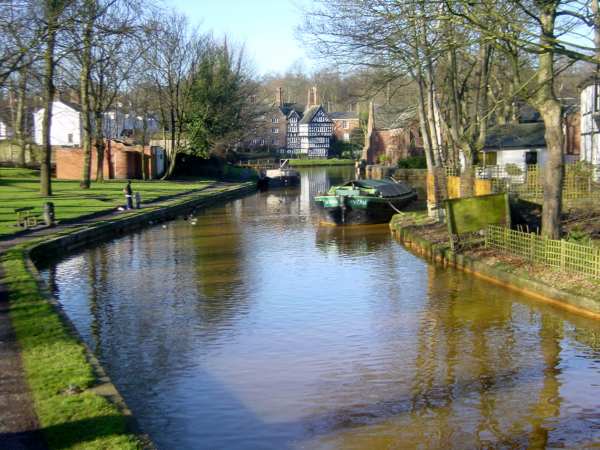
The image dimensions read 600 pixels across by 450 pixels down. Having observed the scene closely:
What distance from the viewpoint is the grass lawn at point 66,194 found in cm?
2902

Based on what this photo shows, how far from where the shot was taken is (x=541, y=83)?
661 inches

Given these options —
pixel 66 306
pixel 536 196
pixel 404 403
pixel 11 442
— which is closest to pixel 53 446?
pixel 11 442

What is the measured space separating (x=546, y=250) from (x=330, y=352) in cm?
650

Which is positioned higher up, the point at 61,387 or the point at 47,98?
the point at 47,98

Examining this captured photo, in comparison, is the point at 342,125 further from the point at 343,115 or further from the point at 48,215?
the point at 48,215

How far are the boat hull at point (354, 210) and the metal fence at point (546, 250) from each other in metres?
11.5

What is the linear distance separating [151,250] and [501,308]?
484 inches

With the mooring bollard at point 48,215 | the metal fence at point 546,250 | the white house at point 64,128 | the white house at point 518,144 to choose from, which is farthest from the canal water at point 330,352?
the white house at point 64,128

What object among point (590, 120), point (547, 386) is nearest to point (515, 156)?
point (590, 120)

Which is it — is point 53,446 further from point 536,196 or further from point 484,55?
point 536,196

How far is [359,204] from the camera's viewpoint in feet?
102

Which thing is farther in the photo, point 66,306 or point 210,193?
point 210,193

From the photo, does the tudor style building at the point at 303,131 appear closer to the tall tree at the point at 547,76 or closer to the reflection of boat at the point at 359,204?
the reflection of boat at the point at 359,204

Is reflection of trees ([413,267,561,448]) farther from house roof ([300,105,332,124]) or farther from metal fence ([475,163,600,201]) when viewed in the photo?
house roof ([300,105,332,124])
